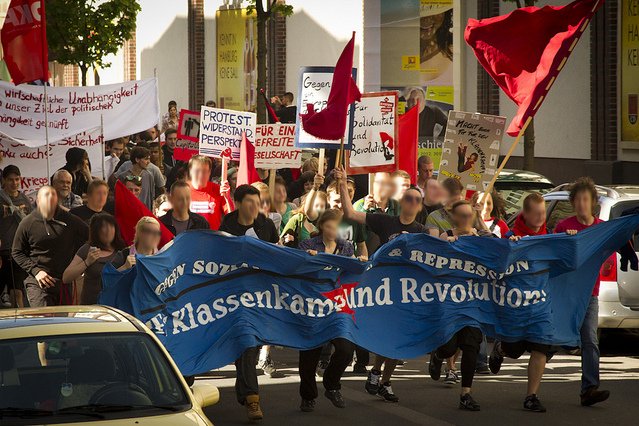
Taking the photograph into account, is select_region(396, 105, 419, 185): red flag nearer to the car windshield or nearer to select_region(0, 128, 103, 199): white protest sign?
select_region(0, 128, 103, 199): white protest sign

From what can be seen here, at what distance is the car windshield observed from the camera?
6.57 metres

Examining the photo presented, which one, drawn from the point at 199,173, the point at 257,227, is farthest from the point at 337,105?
the point at 257,227

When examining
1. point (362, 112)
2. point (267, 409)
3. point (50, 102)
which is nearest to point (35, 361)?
point (267, 409)

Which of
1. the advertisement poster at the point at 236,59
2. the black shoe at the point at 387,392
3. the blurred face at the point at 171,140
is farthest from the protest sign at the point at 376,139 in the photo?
the advertisement poster at the point at 236,59

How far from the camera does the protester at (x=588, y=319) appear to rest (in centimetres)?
1053

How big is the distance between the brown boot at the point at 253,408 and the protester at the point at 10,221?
13.7 ft

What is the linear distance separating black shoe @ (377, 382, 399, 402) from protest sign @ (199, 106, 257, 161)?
723 cm

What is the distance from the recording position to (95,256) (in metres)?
10.5

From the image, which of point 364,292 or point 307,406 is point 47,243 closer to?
point 307,406

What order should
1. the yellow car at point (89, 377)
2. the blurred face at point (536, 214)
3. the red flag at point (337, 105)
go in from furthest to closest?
the red flag at point (337, 105) → the blurred face at point (536, 214) → the yellow car at point (89, 377)

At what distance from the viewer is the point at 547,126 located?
31.0m

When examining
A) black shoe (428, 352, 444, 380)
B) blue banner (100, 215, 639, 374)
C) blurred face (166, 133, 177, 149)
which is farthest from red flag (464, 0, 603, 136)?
blurred face (166, 133, 177, 149)

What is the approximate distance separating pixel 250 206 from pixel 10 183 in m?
4.33

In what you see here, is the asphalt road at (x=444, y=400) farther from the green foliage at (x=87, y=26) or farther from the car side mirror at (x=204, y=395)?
the green foliage at (x=87, y=26)
